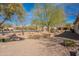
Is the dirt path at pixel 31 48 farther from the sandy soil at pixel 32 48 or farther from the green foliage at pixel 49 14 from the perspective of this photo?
the green foliage at pixel 49 14

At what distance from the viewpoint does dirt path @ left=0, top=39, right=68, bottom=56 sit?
12.6ft

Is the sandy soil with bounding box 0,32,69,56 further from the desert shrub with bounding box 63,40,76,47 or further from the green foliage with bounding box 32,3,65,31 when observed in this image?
the green foliage with bounding box 32,3,65,31

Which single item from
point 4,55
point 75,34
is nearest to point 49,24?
point 75,34

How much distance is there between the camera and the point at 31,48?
3859 mm

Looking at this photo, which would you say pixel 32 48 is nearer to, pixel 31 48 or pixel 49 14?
pixel 31 48

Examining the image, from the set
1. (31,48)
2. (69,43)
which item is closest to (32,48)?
(31,48)

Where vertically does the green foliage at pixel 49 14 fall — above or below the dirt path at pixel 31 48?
above

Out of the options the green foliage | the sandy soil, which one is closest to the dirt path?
the sandy soil

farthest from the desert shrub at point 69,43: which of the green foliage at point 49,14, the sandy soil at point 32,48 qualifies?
the green foliage at point 49,14

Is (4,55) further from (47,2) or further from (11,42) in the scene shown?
(47,2)

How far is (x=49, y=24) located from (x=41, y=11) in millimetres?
194

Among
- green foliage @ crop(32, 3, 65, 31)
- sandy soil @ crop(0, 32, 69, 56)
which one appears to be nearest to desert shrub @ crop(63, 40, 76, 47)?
sandy soil @ crop(0, 32, 69, 56)

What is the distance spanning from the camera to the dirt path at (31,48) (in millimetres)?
3850

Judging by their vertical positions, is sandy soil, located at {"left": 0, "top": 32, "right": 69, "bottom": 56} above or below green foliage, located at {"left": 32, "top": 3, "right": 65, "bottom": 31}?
below
